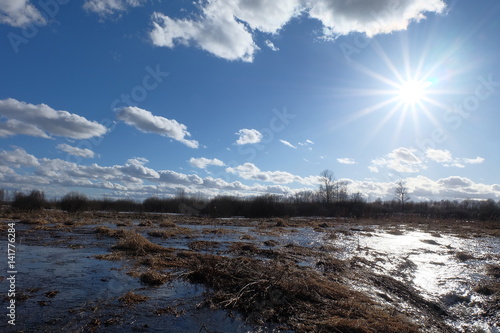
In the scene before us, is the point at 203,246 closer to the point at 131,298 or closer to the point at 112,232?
the point at 112,232

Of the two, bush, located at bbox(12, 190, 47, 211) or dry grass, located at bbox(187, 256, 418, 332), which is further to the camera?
bush, located at bbox(12, 190, 47, 211)

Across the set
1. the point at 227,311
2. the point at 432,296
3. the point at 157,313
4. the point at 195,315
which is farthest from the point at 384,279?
the point at 157,313

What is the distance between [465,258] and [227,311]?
13.2m

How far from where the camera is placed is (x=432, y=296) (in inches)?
323

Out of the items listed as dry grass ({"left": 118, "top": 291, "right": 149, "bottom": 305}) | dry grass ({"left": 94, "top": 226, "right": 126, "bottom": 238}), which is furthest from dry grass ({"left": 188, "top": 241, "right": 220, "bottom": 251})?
dry grass ({"left": 118, "top": 291, "right": 149, "bottom": 305})

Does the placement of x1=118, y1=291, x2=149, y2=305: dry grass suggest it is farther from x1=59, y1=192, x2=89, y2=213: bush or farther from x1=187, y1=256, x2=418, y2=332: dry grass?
x1=59, y1=192, x2=89, y2=213: bush

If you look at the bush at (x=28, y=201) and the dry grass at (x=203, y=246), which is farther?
the bush at (x=28, y=201)

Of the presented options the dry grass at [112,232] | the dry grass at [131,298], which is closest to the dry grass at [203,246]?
the dry grass at [112,232]

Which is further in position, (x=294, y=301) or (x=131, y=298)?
(x=294, y=301)

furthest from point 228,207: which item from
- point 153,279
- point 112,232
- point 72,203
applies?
point 153,279

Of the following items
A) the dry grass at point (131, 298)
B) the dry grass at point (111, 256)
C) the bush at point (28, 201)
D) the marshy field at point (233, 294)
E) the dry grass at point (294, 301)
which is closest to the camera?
the marshy field at point (233, 294)

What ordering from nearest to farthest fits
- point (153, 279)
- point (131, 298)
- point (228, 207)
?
1. point (131, 298)
2. point (153, 279)
3. point (228, 207)

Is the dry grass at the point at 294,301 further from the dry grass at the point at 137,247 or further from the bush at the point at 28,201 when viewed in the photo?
the bush at the point at 28,201

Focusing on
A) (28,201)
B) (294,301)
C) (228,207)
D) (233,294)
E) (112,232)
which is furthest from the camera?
(228,207)
